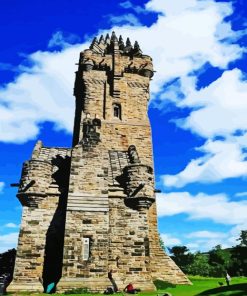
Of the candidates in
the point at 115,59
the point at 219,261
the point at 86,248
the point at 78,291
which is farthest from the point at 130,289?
the point at 219,261

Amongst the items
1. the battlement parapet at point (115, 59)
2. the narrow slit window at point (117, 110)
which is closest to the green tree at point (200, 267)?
the narrow slit window at point (117, 110)

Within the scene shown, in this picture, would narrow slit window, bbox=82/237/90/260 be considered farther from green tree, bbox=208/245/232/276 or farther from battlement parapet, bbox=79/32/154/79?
green tree, bbox=208/245/232/276

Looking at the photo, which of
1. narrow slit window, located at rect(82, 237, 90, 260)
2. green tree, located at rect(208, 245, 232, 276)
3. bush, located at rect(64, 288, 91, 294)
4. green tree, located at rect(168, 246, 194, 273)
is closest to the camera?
bush, located at rect(64, 288, 91, 294)

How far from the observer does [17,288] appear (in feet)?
50.0

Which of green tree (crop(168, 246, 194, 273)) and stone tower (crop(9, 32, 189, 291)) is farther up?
green tree (crop(168, 246, 194, 273))

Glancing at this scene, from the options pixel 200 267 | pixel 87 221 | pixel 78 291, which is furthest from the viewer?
pixel 200 267

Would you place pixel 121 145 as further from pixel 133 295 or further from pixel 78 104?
pixel 133 295

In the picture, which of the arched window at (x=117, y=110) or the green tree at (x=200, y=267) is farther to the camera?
the green tree at (x=200, y=267)

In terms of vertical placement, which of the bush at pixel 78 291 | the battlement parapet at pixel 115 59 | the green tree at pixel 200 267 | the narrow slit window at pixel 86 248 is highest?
the battlement parapet at pixel 115 59

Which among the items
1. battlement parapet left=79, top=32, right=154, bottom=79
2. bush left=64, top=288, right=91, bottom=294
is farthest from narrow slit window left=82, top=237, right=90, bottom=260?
battlement parapet left=79, top=32, right=154, bottom=79

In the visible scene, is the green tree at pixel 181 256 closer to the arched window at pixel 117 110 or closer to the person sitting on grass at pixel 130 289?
the arched window at pixel 117 110

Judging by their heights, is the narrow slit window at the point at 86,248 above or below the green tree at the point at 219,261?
below

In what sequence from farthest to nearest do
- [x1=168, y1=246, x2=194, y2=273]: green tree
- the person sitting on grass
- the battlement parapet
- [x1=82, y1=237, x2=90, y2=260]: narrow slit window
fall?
[x1=168, y1=246, x2=194, y2=273]: green tree < the battlement parapet < [x1=82, y1=237, x2=90, y2=260]: narrow slit window < the person sitting on grass

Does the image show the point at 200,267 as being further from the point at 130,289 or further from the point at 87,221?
the point at 130,289
